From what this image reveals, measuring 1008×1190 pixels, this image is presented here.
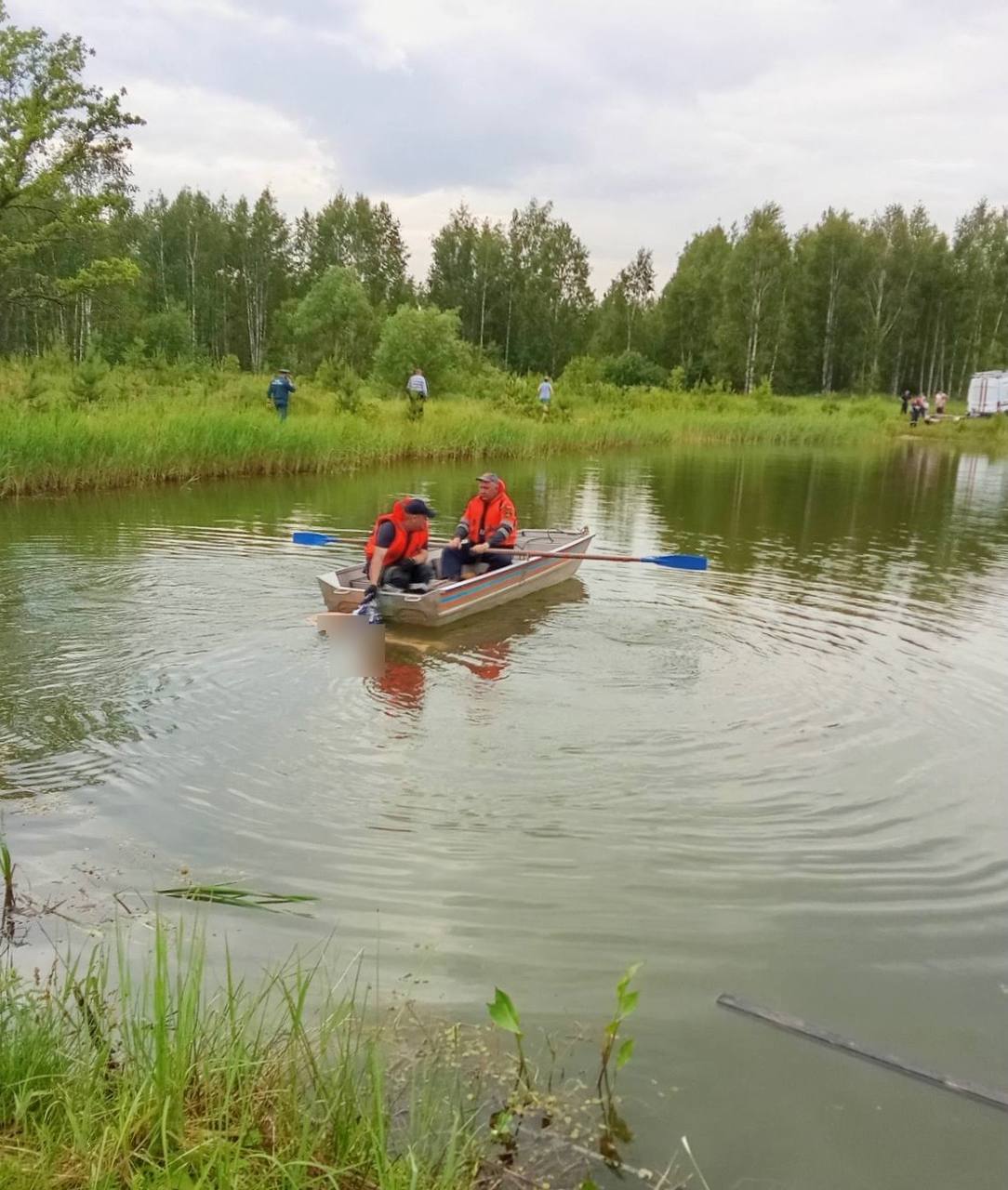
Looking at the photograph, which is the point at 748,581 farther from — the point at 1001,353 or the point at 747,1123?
the point at 1001,353

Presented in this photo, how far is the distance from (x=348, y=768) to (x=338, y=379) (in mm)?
20276

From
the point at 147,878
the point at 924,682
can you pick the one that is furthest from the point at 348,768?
the point at 924,682

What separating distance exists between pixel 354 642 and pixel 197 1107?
19.3 ft

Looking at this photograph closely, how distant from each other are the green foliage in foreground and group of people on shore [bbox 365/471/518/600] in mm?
5957

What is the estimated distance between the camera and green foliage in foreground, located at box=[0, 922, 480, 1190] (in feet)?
7.63

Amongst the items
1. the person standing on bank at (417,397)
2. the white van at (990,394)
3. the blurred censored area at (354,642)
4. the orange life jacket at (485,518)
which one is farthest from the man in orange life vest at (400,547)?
the white van at (990,394)

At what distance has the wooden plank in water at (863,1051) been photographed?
3102 millimetres

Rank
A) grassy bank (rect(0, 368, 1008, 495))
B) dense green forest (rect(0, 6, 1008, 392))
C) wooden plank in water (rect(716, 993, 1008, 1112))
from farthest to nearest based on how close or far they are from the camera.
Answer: dense green forest (rect(0, 6, 1008, 392))
grassy bank (rect(0, 368, 1008, 495))
wooden plank in water (rect(716, 993, 1008, 1112))

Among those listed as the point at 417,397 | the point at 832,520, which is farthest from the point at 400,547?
the point at 417,397

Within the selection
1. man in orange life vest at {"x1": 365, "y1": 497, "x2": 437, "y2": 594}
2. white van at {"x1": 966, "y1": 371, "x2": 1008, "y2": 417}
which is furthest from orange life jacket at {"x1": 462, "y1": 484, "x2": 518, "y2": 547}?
white van at {"x1": 966, "y1": 371, "x2": 1008, "y2": 417}

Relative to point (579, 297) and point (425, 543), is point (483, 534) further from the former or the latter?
point (579, 297)

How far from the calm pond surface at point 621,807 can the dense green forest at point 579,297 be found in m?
36.1

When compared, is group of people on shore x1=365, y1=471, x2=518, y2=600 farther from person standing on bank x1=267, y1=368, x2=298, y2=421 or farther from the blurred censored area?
person standing on bank x1=267, y1=368, x2=298, y2=421

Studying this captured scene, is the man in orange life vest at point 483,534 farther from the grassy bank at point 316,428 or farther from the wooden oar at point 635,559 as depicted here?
the grassy bank at point 316,428
